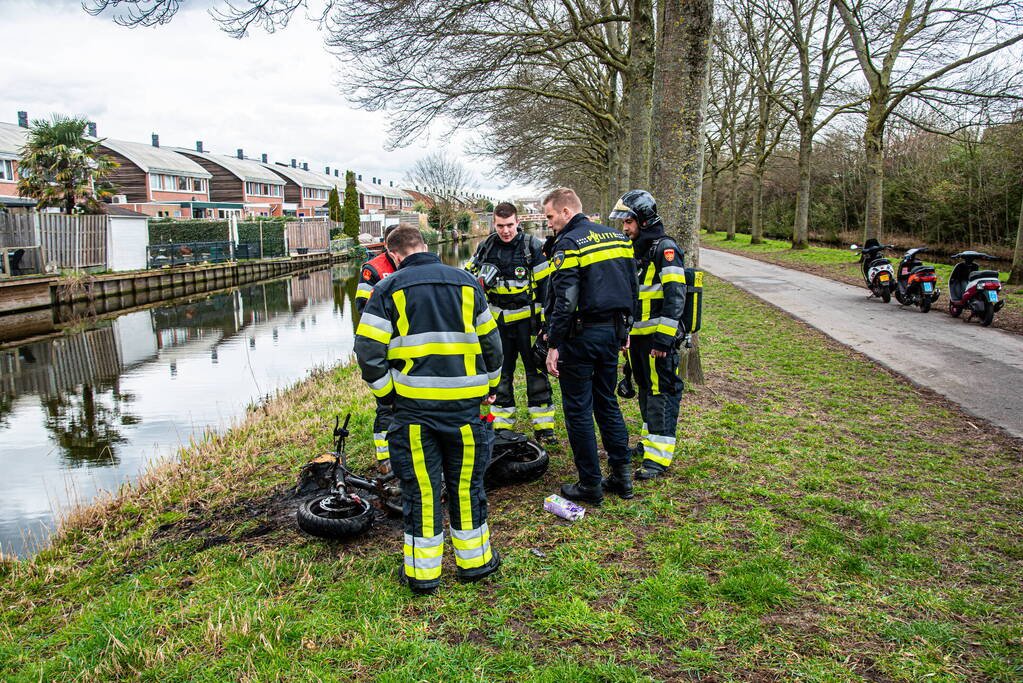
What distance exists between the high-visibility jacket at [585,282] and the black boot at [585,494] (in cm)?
102

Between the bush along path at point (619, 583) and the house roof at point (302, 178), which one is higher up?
the house roof at point (302, 178)

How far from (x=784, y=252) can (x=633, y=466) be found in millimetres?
24570

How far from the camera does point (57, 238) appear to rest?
22000 mm

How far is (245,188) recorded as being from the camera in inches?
2402

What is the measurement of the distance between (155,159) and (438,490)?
59.1 meters

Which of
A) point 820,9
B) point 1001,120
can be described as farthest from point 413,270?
point 820,9

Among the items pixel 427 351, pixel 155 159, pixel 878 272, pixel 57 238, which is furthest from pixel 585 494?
pixel 155 159

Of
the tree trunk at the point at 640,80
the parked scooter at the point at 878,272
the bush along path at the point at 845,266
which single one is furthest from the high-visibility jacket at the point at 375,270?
the parked scooter at the point at 878,272

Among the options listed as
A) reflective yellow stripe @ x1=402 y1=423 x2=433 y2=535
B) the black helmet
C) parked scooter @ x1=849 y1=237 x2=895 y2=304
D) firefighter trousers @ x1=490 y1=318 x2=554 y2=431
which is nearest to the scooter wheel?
reflective yellow stripe @ x1=402 y1=423 x2=433 y2=535

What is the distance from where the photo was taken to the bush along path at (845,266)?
35.5ft

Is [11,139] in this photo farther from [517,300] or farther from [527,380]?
[527,380]

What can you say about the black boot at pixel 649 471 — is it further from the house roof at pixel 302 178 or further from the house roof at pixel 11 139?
the house roof at pixel 302 178

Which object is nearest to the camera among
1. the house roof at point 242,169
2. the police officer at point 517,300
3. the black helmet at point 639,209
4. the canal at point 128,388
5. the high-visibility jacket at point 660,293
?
the high-visibility jacket at point 660,293

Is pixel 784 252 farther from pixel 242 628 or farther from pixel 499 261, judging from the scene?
pixel 242 628
